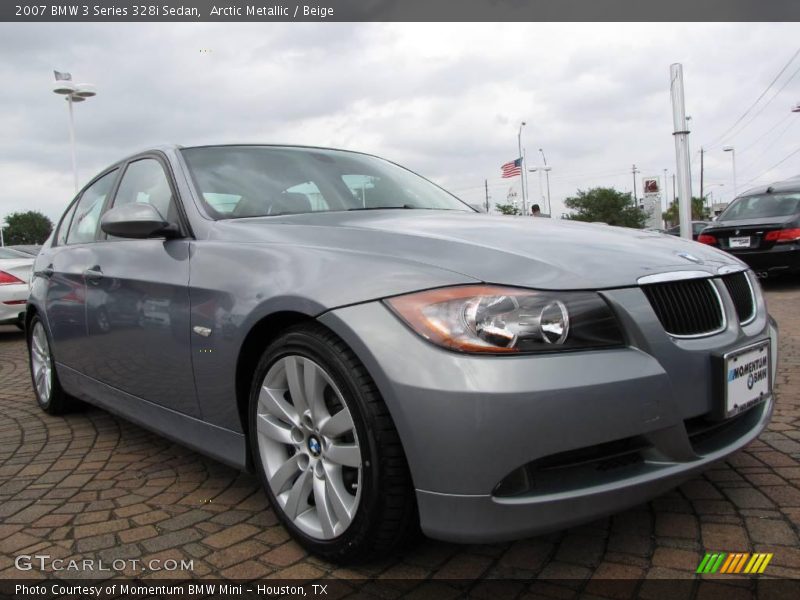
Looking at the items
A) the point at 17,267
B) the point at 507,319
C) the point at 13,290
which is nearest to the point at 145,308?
the point at 507,319

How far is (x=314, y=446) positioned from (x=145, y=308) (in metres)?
1.16

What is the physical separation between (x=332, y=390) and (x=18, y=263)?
826 centimetres

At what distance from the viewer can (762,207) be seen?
35.2 feet

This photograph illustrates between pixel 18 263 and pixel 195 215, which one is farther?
pixel 18 263

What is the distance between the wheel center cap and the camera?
2.13m

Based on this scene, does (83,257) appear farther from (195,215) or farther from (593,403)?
(593,403)

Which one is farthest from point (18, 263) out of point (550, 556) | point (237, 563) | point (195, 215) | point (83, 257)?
point (550, 556)

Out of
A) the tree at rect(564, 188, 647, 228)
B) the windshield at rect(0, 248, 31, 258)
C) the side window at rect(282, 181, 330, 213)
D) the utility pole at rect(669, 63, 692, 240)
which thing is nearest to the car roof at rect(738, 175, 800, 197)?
the utility pole at rect(669, 63, 692, 240)

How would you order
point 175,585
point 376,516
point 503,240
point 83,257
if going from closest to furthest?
point 376,516, point 175,585, point 503,240, point 83,257

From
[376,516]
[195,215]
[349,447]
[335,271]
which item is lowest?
[376,516]

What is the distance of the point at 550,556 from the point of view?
2105mm

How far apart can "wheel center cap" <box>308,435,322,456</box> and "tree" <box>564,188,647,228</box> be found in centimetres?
4530

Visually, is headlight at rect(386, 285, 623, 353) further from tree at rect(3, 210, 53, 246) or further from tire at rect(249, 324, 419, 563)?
tree at rect(3, 210, 53, 246)

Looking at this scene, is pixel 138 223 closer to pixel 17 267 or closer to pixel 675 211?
pixel 17 267
